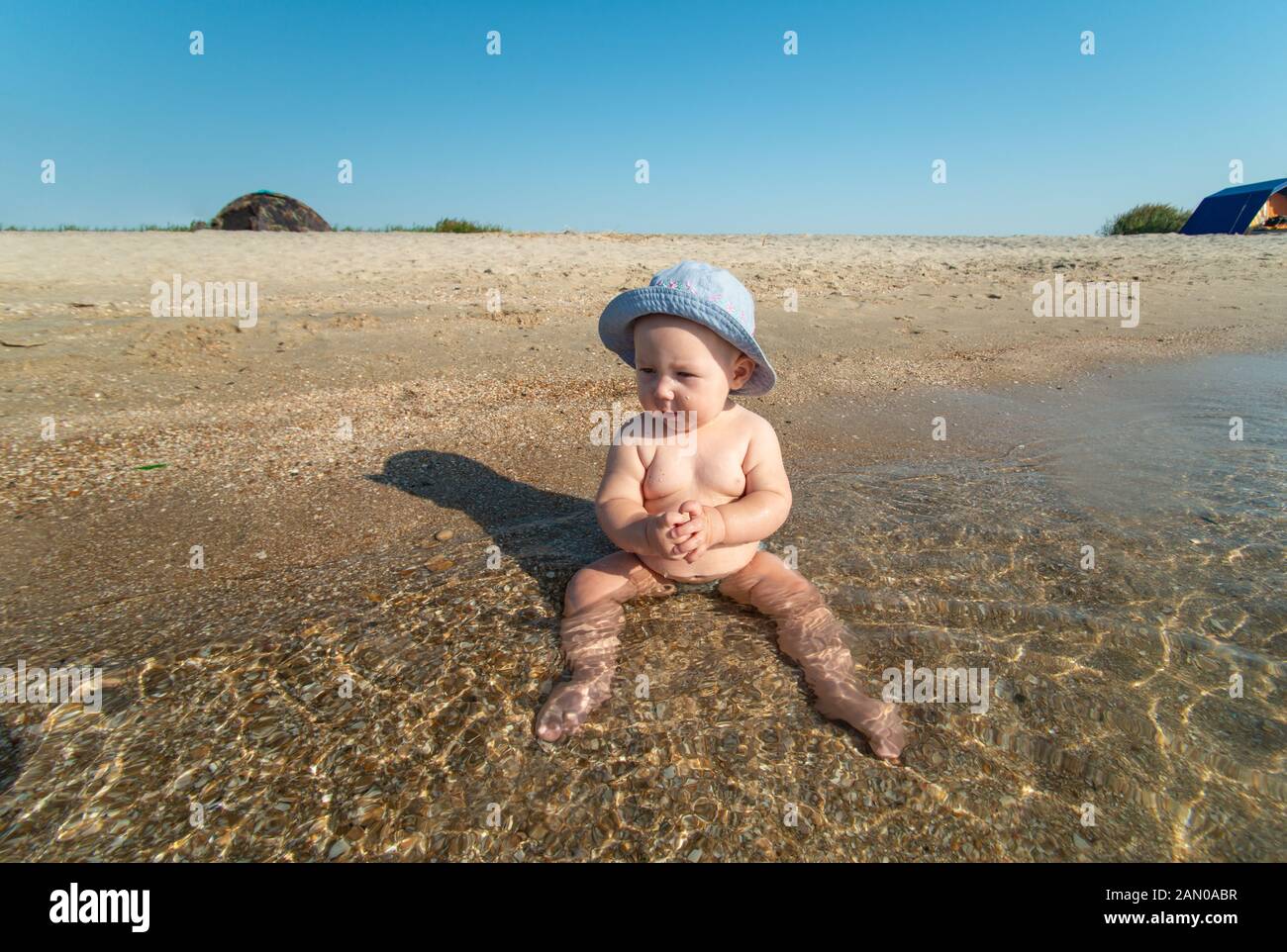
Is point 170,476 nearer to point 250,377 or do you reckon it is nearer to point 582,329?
point 250,377

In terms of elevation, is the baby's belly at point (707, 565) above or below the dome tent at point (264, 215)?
below

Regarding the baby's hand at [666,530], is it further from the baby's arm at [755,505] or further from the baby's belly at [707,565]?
the baby's belly at [707,565]

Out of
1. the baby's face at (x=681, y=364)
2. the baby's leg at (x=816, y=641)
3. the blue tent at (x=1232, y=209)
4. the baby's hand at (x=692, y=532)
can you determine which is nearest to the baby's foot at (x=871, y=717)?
the baby's leg at (x=816, y=641)

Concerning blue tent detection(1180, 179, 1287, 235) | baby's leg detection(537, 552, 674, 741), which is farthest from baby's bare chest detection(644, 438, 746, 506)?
blue tent detection(1180, 179, 1287, 235)

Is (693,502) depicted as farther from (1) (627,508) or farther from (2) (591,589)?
(2) (591,589)

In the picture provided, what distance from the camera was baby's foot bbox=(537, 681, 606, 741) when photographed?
2.07 meters

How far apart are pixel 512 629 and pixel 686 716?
753 millimetres

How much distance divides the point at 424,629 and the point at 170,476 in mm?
2386

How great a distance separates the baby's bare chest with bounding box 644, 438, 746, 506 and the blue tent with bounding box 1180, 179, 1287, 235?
20.8 meters

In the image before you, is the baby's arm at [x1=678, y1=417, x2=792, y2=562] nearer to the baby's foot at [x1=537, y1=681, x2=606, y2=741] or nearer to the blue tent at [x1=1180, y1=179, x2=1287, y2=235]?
the baby's foot at [x1=537, y1=681, x2=606, y2=741]

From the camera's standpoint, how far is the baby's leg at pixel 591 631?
2127 millimetres

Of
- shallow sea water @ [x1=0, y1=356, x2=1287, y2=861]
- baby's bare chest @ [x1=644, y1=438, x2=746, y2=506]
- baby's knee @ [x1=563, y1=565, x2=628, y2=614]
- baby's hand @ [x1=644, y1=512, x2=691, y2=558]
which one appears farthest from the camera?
baby's bare chest @ [x1=644, y1=438, x2=746, y2=506]

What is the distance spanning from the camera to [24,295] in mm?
7594
